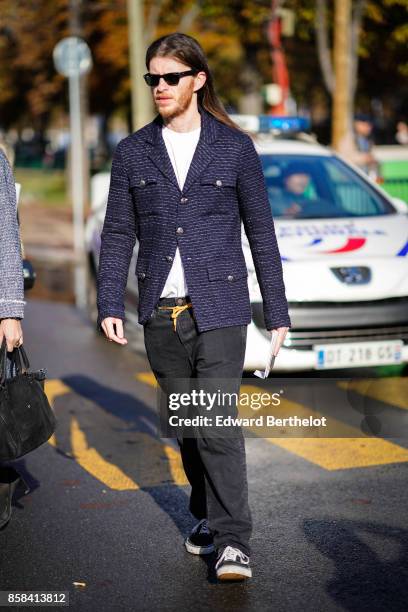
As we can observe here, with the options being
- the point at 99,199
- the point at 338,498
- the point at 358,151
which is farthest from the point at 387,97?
the point at 338,498

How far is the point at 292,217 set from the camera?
25.7 feet

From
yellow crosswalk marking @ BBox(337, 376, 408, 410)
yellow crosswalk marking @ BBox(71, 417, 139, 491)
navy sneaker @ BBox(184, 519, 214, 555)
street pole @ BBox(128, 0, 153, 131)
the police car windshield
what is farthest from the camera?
street pole @ BBox(128, 0, 153, 131)

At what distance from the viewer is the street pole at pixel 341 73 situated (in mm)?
15680

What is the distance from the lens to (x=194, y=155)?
412 cm

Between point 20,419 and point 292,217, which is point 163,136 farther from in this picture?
point 292,217

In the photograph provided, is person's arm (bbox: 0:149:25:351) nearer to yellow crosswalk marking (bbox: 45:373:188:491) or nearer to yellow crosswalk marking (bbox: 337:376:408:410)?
yellow crosswalk marking (bbox: 45:373:188:491)

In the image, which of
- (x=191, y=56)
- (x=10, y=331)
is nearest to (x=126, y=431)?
(x=10, y=331)

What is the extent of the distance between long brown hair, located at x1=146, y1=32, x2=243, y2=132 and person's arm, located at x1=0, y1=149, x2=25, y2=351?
2.53ft

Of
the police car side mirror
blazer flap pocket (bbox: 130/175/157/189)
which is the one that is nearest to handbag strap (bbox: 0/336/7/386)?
blazer flap pocket (bbox: 130/175/157/189)

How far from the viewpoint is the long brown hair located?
162 inches

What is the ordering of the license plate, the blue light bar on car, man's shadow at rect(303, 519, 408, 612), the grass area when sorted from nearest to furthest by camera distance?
man's shadow at rect(303, 519, 408, 612)
the license plate
the blue light bar on car
the grass area

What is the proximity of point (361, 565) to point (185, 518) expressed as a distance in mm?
951

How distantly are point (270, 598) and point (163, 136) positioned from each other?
1746 mm

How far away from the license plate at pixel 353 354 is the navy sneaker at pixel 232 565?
2.88 metres
